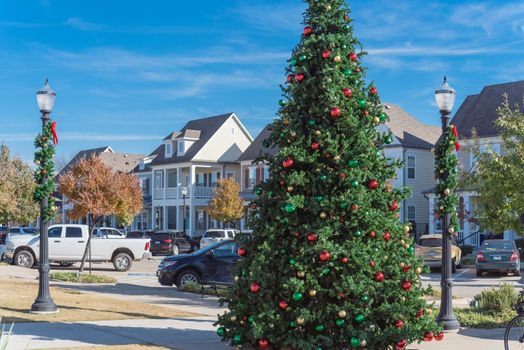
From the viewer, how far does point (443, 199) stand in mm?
13531

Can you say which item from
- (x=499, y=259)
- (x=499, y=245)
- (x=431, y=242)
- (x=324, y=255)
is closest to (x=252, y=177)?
(x=431, y=242)

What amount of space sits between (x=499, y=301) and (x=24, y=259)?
22.9 metres

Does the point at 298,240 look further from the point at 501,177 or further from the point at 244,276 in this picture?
the point at 501,177

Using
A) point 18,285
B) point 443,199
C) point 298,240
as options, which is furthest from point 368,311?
point 18,285

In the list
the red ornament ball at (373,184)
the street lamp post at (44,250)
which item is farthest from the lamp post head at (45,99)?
the red ornament ball at (373,184)

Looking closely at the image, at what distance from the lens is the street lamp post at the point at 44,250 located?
14.8 meters

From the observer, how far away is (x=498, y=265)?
94.3 feet

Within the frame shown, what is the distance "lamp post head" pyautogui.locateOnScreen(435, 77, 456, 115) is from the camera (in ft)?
46.1

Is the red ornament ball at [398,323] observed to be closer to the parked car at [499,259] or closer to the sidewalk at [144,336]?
the sidewalk at [144,336]

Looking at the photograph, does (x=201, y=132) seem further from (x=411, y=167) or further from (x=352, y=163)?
(x=352, y=163)

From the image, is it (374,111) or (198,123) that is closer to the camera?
(374,111)

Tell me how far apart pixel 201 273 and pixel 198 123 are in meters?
45.6

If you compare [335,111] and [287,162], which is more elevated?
[335,111]

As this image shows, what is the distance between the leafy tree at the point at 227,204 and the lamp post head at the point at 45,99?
38984 mm
